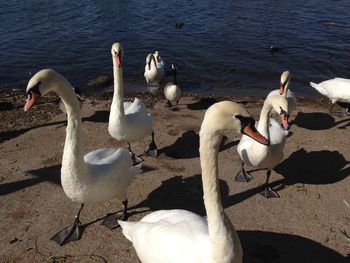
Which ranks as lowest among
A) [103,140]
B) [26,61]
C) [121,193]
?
[26,61]

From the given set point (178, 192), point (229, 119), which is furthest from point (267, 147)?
point (229, 119)

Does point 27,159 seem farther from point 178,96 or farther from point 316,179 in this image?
point 316,179

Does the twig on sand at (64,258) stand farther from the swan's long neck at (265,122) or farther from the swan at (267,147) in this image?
the swan's long neck at (265,122)

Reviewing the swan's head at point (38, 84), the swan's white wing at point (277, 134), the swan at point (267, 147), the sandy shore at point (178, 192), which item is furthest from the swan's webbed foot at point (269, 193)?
the swan's head at point (38, 84)

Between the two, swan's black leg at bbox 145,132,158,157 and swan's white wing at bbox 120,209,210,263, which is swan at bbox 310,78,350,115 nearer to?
swan's black leg at bbox 145,132,158,157

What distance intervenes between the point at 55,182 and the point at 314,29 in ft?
55.4

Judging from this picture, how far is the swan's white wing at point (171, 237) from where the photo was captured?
15.5ft

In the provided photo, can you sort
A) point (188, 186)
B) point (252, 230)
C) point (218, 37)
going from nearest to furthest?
1. point (252, 230)
2. point (188, 186)
3. point (218, 37)

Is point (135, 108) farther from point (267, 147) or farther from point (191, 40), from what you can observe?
point (191, 40)

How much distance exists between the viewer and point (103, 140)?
10.0m

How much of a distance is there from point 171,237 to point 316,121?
7350mm

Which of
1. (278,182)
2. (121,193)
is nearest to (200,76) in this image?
(278,182)

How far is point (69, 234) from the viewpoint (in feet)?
22.1

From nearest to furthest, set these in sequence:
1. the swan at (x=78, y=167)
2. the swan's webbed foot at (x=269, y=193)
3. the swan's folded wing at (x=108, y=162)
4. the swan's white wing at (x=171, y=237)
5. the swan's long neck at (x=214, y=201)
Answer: the swan's long neck at (x=214, y=201), the swan's white wing at (x=171, y=237), the swan at (x=78, y=167), the swan's folded wing at (x=108, y=162), the swan's webbed foot at (x=269, y=193)
